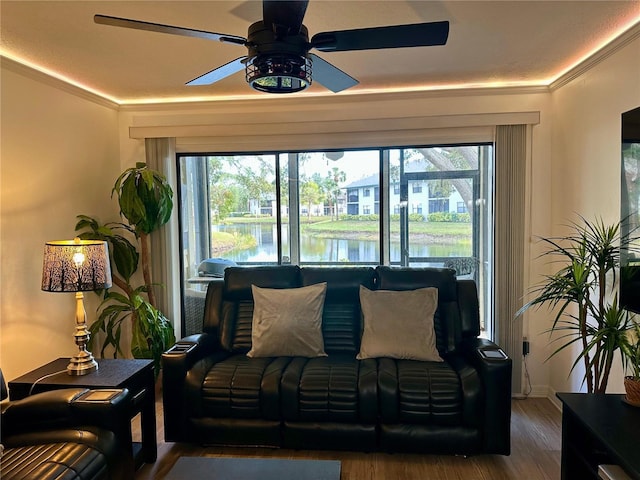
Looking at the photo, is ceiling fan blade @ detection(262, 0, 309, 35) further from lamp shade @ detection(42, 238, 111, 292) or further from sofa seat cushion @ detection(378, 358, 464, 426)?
sofa seat cushion @ detection(378, 358, 464, 426)

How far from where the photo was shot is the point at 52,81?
3.11 metres

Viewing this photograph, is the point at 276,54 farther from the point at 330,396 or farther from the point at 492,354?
the point at 492,354

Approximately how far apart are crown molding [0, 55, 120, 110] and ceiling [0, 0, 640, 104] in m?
0.04

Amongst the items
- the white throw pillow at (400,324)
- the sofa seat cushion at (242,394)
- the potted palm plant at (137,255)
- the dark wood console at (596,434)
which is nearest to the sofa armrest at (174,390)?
the sofa seat cushion at (242,394)

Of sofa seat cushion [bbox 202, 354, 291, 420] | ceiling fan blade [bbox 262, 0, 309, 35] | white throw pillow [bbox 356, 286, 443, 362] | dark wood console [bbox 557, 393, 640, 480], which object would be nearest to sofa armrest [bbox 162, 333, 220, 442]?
sofa seat cushion [bbox 202, 354, 291, 420]

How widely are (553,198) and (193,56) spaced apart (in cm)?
295

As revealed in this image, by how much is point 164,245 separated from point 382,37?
112 inches

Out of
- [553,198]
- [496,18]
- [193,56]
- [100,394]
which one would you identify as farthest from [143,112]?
[553,198]

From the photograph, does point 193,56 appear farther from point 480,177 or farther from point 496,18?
point 480,177

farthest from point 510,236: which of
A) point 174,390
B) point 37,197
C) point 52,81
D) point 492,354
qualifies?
point 52,81

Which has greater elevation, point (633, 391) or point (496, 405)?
point (633, 391)

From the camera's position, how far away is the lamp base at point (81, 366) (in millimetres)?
2496

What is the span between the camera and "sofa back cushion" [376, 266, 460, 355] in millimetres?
3045

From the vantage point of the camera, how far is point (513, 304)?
3561 millimetres
